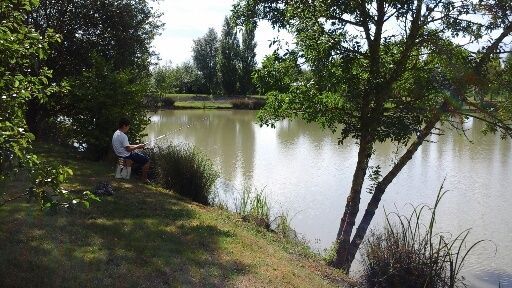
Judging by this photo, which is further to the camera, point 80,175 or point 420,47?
point 80,175

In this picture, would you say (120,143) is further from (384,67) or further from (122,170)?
(384,67)

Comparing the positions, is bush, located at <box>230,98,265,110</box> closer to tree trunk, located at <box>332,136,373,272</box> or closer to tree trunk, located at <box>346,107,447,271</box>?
tree trunk, located at <box>332,136,373,272</box>

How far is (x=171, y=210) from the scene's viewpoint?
24.1 feet

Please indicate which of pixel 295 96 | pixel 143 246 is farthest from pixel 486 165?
pixel 143 246

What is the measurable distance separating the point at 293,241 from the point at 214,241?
2.77 meters

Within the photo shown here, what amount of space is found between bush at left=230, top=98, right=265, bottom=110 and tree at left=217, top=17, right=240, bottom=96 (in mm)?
3730

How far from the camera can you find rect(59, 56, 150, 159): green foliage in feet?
35.7

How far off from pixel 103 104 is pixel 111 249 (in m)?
6.28

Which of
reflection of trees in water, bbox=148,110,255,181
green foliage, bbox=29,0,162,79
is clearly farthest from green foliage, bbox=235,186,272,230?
green foliage, bbox=29,0,162,79

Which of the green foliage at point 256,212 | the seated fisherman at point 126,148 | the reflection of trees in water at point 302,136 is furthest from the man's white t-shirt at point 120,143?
the reflection of trees in water at point 302,136

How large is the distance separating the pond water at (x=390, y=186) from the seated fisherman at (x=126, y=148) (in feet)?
8.85

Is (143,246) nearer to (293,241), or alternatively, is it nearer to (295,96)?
(295,96)

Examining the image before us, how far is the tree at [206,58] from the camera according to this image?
5603 centimetres

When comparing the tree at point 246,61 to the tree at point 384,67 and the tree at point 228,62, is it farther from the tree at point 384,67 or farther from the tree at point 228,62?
the tree at point 384,67
